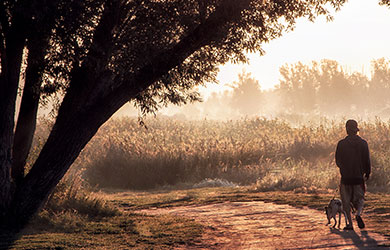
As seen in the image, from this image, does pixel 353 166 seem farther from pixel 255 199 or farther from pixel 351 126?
pixel 255 199

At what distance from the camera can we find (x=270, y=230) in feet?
34.1

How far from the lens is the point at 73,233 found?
1023 centimetres

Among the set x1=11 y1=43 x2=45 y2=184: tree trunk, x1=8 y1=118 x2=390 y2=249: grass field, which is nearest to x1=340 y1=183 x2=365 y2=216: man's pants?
x1=8 y1=118 x2=390 y2=249: grass field

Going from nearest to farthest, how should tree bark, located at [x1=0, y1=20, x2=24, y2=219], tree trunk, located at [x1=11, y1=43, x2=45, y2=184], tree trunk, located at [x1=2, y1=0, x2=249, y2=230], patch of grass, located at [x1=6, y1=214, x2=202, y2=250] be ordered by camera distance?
patch of grass, located at [x1=6, y1=214, x2=202, y2=250], tree bark, located at [x1=0, y1=20, x2=24, y2=219], tree trunk, located at [x1=2, y1=0, x2=249, y2=230], tree trunk, located at [x1=11, y1=43, x2=45, y2=184]

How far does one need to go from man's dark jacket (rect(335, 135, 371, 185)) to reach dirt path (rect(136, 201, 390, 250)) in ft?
3.32

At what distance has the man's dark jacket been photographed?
31.6ft

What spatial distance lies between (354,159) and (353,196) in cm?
75

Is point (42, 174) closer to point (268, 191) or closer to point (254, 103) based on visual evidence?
point (268, 191)

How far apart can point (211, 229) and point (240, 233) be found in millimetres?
847

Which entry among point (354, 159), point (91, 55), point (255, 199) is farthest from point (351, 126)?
point (255, 199)

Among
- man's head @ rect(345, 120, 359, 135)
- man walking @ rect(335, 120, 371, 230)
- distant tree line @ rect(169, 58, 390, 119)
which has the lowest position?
man walking @ rect(335, 120, 371, 230)

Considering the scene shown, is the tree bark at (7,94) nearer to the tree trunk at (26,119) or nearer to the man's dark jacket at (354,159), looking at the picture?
the tree trunk at (26,119)

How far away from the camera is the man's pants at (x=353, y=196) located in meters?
9.77

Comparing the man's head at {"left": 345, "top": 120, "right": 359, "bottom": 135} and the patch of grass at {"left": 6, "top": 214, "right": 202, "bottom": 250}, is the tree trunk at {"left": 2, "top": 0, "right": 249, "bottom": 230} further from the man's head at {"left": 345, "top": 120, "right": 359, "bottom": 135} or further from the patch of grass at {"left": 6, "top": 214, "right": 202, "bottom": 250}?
the man's head at {"left": 345, "top": 120, "right": 359, "bottom": 135}
